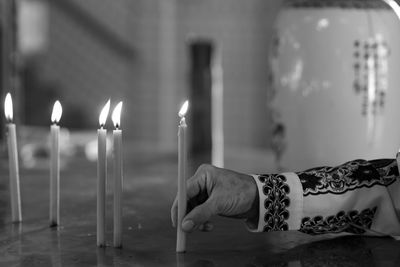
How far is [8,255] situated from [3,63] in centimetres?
153

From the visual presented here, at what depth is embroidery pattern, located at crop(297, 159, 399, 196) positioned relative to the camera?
91 centimetres

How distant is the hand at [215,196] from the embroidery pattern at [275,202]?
16 millimetres

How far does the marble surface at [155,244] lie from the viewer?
0.77 m

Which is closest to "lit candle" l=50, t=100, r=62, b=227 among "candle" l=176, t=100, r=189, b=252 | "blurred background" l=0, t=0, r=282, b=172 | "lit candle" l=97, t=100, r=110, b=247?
"lit candle" l=97, t=100, r=110, b=247

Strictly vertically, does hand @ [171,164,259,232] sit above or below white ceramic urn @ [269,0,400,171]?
below

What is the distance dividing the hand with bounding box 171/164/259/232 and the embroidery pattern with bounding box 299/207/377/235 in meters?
0.08

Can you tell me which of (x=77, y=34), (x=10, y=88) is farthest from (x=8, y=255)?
(x=77, y=34)

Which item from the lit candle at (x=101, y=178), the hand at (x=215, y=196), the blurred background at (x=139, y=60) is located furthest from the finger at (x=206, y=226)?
the blurred background at (x=139, y=60)

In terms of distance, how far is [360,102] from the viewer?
1.28 metres

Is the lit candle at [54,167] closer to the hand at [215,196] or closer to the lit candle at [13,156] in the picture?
the lit candle at [13,156]

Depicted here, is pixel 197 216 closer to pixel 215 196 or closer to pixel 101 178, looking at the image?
pixel 215 196

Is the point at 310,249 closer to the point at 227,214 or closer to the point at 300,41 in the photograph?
the point at 227,214

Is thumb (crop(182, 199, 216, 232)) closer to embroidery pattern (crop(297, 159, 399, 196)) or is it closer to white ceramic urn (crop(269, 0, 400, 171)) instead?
embroidery pattern (crop(297, 159, 399, 196))

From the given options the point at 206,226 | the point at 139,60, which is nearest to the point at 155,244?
the point at 206,226
